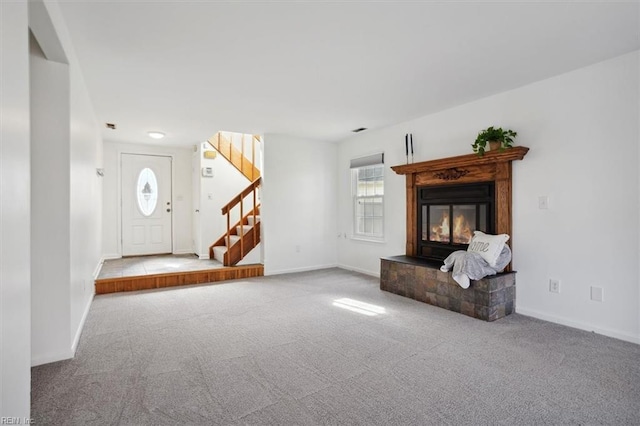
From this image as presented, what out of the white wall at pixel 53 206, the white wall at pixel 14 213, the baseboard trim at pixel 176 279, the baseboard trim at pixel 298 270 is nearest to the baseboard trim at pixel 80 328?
the white wall at pixel 53 206

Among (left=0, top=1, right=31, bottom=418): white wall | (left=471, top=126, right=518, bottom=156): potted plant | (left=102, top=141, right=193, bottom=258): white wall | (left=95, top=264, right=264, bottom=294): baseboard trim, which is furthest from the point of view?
(left=102, top=141, right=193, bottom=258): white wall

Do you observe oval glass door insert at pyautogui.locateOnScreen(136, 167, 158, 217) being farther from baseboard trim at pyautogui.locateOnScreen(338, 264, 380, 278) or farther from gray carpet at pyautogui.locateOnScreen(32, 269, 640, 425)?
baseboard trim at pyautogui.locateOnScreen(338, 264, 380, 278)

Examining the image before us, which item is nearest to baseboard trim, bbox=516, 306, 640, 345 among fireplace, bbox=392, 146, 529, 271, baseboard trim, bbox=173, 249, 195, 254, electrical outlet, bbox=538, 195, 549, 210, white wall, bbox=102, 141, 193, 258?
fireplace, bbox=392, 146, 529, 271

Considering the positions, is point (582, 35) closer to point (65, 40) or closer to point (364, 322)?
point (364, 322)

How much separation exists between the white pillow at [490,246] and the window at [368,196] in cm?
194

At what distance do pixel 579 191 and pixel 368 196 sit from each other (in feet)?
9.95

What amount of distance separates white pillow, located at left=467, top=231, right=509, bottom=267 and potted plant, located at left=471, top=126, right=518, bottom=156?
3.06ft

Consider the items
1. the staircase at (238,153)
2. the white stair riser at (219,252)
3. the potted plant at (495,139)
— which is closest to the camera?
the potted plant at (495,139)

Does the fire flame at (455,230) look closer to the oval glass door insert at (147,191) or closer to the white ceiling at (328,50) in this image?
the white ceiling at (328,50)

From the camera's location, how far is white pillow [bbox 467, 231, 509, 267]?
11.1ft

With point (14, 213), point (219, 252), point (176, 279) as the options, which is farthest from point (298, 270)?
point (14, 213)

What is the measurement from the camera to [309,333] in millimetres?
3029

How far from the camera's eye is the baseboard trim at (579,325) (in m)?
2.83

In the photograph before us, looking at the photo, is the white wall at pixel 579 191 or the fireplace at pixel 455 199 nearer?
the white wall at pixel 579 191
